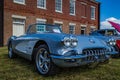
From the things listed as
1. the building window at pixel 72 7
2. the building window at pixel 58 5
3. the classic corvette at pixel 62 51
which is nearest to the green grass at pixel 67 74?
the classic corvette at pixel 62 51

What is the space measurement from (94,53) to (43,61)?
4.24 ft

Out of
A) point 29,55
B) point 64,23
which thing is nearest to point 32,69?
point 29,55

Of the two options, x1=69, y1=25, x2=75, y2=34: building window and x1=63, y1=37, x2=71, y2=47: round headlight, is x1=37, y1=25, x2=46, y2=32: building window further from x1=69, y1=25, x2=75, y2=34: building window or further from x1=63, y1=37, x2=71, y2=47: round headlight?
x1=69, y1=25, x2=75, y2=34: building window

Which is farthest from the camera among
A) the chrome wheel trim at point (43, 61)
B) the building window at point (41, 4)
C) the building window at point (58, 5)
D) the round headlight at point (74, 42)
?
the building window at point (58, 5)

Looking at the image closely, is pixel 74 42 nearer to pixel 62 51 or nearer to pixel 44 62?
pixel 62 51

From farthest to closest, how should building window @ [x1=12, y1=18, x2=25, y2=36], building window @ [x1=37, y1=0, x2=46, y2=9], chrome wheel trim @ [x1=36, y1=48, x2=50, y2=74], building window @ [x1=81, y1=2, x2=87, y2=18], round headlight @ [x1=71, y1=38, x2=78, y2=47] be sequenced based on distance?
building window @ [x1=81, y1=2, x2=87, y2=18] < building window @ [x1=37, y1=0, x2=46, y2=9] < building window @ [x1=12, y1=18, x2=25, y2=36] < chrome wheel trim @ [x1=36, y1=48, x2=50, y2=74] < round headlight @ [x1=71, y1=38, x2=78, y2=47]

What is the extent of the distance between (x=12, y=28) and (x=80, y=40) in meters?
12.5

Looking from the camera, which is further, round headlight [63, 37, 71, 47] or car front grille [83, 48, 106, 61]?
car front grille [83, 48, 106, 61]

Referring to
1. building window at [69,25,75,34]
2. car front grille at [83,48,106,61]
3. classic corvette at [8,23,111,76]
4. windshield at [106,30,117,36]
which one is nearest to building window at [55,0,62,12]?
building window at [69,25,75,34]

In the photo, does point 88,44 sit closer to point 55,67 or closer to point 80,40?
point 80,40

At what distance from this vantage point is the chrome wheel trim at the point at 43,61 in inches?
191

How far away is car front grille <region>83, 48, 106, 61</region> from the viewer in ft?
15.1

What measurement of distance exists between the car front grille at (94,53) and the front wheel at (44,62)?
2.63 feet

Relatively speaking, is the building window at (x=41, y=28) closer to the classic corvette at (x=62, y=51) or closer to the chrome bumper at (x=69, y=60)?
the classic corvette at (x=62, y=51)
